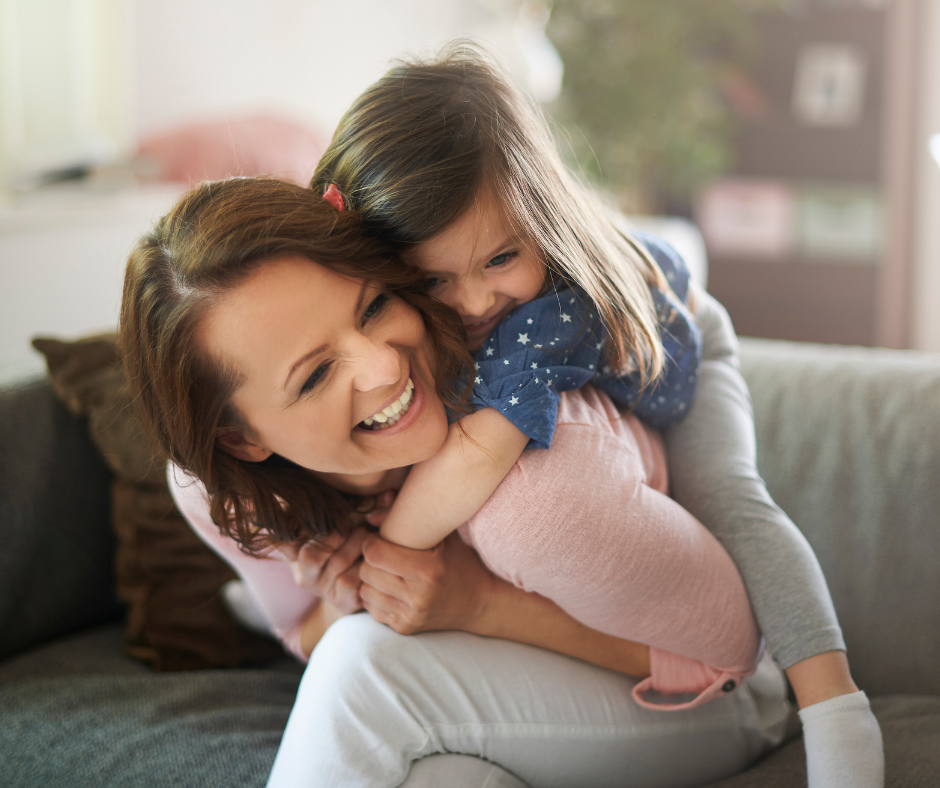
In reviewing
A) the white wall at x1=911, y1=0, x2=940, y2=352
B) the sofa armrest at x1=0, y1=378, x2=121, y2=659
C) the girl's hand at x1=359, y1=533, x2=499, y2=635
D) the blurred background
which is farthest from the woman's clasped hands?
the white wall at x1=911, y1=0, x2=940, y2=352

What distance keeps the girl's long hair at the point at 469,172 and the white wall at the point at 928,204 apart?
8.21 feet

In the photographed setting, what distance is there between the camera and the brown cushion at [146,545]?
117 centimetres

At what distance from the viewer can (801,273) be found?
390 cm

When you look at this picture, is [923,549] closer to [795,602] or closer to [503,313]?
[795,602]

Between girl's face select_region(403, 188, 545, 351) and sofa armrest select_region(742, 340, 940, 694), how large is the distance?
538mm

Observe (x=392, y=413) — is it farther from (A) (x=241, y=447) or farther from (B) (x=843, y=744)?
(B) (x=843, y=744)

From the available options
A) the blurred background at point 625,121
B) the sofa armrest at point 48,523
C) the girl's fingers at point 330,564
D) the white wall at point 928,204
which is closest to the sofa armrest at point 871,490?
the girl's fingers at point 330,564

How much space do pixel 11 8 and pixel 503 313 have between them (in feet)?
6.76

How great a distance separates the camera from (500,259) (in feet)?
2.72

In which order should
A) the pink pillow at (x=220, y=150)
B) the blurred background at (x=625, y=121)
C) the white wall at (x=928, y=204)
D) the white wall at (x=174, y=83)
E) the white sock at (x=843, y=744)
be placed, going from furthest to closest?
the white wall at (x=928, y=204), the pink pillow at (x=220, y=150), the blurred background at (x=625, y=121), the white wall at (x=174, y=83), the white sock at (x=843, y=744)

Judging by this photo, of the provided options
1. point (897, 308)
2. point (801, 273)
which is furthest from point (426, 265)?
point (801, 273)

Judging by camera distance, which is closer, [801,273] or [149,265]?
[149,265]

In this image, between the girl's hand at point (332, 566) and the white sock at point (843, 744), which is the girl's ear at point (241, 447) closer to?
the girl's hand at point (332, 566)

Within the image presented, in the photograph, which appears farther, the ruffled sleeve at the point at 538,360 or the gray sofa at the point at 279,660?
the gray sofa at the point at 279,660
